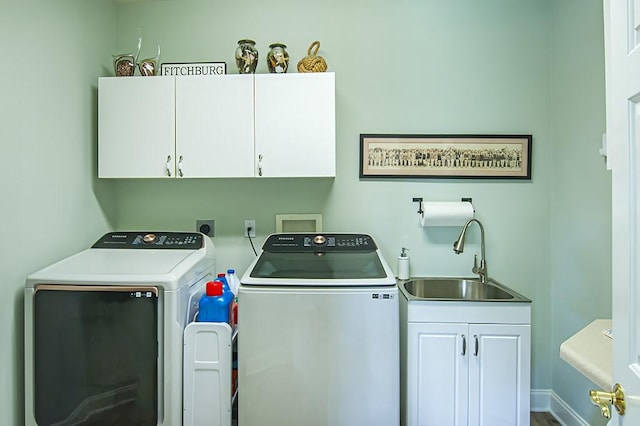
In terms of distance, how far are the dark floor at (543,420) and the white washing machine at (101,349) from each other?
6.70 ft

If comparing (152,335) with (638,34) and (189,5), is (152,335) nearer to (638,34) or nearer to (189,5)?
(638,34)

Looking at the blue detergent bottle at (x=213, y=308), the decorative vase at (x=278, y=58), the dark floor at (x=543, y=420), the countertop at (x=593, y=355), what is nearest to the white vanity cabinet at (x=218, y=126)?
the decorative vase at (x=278, y=58)

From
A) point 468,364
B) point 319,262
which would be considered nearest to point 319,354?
point 319,262

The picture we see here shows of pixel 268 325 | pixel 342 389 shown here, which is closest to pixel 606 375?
pixel 342 389

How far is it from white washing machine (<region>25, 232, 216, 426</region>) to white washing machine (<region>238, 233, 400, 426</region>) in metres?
0.35

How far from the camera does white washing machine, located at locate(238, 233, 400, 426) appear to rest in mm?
1629

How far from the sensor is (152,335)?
63.7 inches

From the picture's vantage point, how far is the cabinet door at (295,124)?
6.66 feet

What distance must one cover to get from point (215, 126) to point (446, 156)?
1.42m

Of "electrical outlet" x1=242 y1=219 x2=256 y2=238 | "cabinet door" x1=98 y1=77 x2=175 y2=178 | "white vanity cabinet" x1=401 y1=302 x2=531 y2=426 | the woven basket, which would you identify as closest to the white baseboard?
"white vanity cabinet" x1=401 y1=302 x2=531 y2=426

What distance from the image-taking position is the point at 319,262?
1.91 m

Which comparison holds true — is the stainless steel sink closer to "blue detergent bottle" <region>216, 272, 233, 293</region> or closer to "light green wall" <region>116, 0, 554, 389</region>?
"light green wall" <region>116, 0, 554, 389</region>

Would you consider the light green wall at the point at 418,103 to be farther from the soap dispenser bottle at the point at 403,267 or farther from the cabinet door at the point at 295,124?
the cabinet door at the point at 295,124

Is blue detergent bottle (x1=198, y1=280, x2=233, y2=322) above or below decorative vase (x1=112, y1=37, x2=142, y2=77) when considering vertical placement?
below
